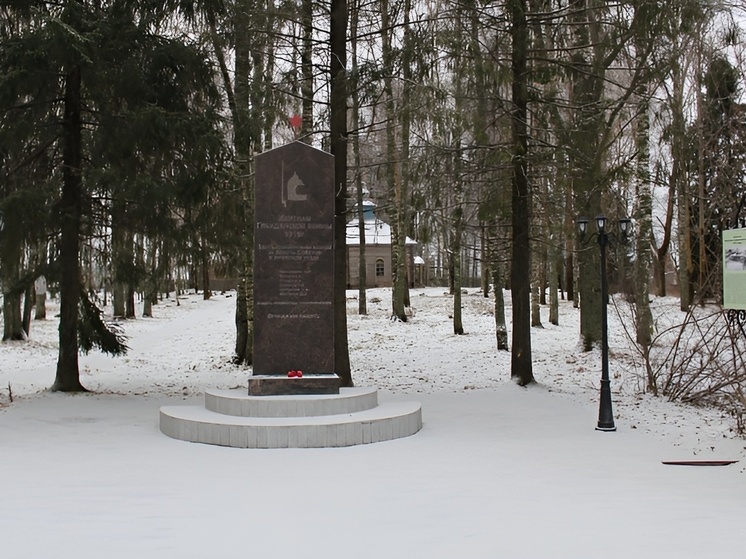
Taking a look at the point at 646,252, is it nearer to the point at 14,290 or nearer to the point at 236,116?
the point at 236,116

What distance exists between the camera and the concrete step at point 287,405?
31.6ft

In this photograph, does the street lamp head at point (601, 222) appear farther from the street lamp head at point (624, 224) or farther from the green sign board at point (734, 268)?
the green sign board at point (734, 268)

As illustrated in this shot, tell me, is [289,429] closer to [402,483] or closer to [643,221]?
[402,483]

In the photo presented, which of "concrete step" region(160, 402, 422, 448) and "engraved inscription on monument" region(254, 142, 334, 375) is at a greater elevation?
"engraved inscription on monument" region(254, 142, 334, 375)

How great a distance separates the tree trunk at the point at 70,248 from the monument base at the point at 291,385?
14.0 feet

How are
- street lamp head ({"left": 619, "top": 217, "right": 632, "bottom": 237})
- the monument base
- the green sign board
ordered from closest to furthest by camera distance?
1. the green sign board
2. the monument base
3. street lamp head ({"left": 619, "top": 217, "right": 632, "bottom": 237})

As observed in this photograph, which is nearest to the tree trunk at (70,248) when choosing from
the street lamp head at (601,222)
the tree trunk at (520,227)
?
the tree trunk at (520,227)

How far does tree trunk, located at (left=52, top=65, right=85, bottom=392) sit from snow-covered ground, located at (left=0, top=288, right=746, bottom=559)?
0.62 metres

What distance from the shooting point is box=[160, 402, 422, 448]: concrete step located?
8852 mm

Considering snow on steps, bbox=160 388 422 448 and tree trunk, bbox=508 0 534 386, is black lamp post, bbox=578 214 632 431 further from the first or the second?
tree trunk, bbox=508 0 534 386

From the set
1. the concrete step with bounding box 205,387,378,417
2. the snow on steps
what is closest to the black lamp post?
the snow on steps

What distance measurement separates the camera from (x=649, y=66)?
40.5 feet

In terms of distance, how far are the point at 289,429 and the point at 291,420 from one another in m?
0.37

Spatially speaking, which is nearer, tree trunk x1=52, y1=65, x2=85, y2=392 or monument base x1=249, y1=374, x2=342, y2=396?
monument base x1=249, y1=374, x2=342, y2=396
